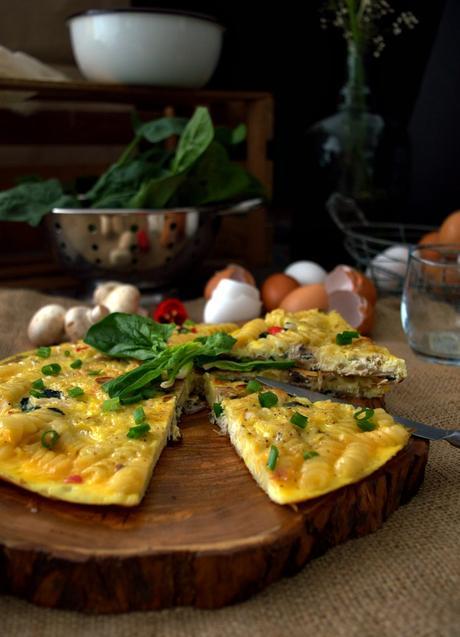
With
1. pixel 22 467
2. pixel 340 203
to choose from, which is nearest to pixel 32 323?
pixel 22 467

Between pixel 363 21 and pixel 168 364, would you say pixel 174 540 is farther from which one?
pixel 363 21

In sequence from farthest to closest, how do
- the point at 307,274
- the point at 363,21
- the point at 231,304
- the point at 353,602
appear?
the point at 363,21 → the point at 307,274 → the point at 231,304 → the point at 353,602

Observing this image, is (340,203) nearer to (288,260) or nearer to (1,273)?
(288,260)

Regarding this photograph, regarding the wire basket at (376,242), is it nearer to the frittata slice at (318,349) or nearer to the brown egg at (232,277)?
the brown egg at (232,277)

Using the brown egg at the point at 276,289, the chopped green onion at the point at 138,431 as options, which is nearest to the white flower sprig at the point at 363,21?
the brown egg at the point at 276,289

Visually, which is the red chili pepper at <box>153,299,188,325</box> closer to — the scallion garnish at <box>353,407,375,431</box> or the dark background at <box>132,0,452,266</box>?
the scallion garnish at <box>353,407,375,431</box>

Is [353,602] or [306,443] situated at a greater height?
[306,443]

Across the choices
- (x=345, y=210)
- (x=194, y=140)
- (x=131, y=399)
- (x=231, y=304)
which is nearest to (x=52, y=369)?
(x=131, y=399)
